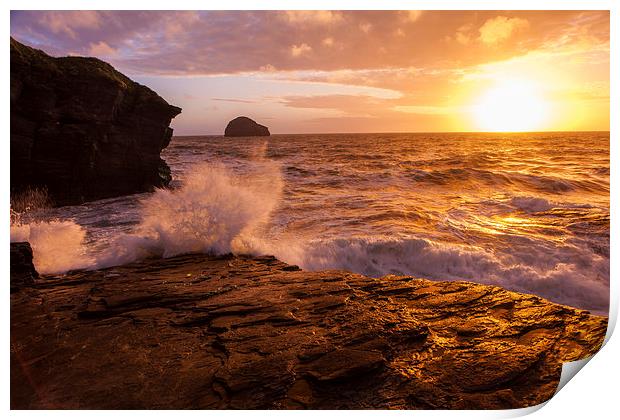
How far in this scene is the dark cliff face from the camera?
673cm

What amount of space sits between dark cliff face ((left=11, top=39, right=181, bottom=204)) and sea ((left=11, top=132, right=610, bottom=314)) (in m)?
0.90

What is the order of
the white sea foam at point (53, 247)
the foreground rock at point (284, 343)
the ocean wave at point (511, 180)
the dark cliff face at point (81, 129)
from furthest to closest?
the dark cliff face at point (81, 129)
the ocean wave at point (511, 180)
the white sea foam at point (53, 247)
the foreground rock at point (284, 343)

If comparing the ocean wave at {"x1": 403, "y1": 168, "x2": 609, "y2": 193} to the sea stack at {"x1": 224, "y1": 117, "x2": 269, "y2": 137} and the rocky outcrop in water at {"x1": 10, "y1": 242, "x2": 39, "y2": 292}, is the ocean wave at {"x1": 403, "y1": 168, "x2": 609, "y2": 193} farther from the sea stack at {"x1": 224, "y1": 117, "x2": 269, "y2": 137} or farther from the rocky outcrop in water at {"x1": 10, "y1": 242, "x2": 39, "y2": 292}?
the rocky outcrop in water at {"x1": 10, "y1": 242, "x2": 39, "y2": 292}

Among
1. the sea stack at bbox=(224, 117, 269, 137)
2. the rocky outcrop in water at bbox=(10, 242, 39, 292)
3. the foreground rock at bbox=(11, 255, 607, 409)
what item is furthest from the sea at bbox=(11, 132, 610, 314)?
the foreground rock at bbox=(11, 255, 607, 409)

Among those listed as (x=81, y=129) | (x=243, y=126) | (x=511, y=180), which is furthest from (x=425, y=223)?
(x=81, y=129)

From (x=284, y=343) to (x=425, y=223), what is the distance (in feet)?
13.7

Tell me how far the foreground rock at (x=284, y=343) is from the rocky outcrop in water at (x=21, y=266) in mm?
114

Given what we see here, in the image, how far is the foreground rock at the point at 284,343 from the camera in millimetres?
2543

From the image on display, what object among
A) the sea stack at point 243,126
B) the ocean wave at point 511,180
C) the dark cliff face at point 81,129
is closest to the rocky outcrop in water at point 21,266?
the dark cliff face at point 81,129

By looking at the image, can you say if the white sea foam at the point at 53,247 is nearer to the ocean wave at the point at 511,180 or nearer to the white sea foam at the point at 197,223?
the white sea foam at the point at 197,223

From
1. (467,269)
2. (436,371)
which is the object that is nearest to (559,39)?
(467,269)
